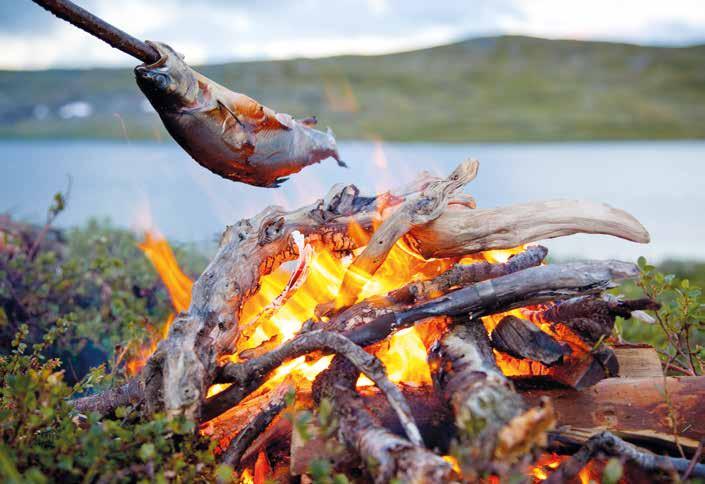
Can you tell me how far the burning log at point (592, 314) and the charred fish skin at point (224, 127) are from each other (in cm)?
169

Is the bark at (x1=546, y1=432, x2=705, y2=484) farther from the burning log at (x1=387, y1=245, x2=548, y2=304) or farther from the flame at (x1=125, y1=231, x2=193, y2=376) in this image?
the flame at (x1=125, y1=231, x2=193, y2=376)

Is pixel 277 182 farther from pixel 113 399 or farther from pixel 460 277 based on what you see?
pixel 113 399

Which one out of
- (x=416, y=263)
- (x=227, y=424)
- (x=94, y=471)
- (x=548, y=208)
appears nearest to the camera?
(x=94, y=471)

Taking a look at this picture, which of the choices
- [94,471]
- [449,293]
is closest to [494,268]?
[449,293]

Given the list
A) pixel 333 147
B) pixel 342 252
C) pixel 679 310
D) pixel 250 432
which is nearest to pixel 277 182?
pixel 333 147

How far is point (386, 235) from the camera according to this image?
10.6 ft

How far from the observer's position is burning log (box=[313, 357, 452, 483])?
213 cm

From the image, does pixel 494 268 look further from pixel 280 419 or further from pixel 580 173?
pixel 580 173

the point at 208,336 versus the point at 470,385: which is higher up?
the point at 208,336

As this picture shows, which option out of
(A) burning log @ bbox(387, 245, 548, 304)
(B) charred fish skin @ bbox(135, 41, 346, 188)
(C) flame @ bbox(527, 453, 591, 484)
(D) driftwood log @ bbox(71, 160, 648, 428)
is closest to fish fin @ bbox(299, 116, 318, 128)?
(B) charred fish skin @ bbox(135, 41, 346, 188)

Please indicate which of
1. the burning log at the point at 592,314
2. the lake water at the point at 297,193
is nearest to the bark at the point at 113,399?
the burning log at the point at 592,314

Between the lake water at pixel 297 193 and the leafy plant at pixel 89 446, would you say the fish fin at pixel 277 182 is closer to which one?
the leafy plant at pixel 89 446

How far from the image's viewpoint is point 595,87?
278 ft

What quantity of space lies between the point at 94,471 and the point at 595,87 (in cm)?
9230
